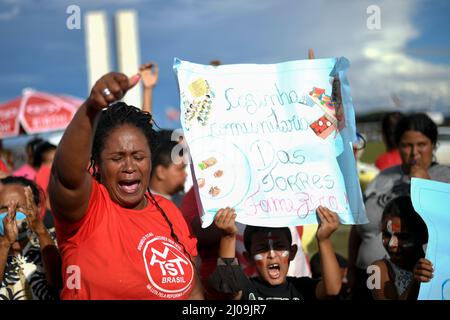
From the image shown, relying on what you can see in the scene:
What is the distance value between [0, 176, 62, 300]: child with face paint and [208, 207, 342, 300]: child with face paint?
815mm

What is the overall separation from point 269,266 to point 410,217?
78 cm

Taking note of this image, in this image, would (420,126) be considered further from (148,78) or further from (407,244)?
(148,78)

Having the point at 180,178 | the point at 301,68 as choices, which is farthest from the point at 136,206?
the point at 180,178

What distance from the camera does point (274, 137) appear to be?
3092 millimetres

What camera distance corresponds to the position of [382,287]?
10.2ft

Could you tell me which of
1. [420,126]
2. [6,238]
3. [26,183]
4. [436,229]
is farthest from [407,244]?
[26,183]

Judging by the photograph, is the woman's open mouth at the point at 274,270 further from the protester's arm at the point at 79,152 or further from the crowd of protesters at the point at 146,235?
the protester's arm at the point at 79,152

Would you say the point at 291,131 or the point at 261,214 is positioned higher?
the point at 291,131

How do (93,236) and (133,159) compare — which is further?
(133,159)

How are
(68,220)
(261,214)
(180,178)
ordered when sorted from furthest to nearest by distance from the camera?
(180,178) → (261,214) → (68,220)

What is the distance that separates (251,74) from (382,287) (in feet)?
4.27

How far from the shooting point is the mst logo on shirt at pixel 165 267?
241 centimetres
